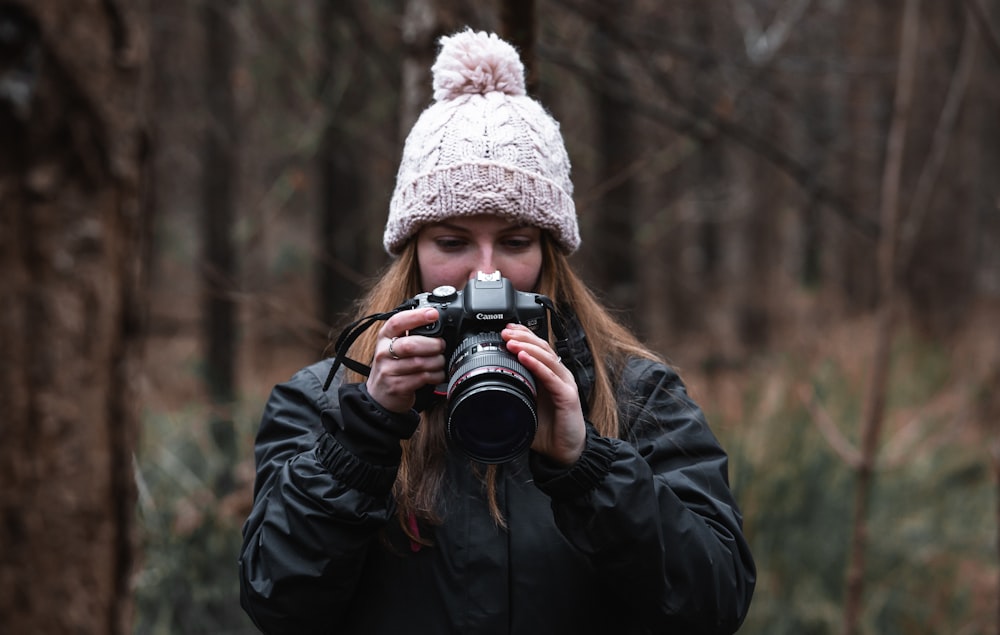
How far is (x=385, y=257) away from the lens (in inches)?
152

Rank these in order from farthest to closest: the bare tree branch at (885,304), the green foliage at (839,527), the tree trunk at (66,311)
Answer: the green foliage at (839,527) → the bare tree branch at (885,304) → the tree trunk at (66,311)

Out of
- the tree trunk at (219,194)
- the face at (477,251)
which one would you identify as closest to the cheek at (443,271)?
the face at (477,251)

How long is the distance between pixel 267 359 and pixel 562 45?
10.3 m

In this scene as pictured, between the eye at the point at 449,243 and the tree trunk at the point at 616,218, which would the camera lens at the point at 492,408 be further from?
the tree trunk at the point at 616,218

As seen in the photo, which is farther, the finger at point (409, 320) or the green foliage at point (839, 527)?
the green foliage at point (839, 527)

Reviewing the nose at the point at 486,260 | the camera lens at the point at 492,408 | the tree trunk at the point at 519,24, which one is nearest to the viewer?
the camera lens at the point at 492,408

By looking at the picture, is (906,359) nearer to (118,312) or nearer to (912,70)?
(912,70)

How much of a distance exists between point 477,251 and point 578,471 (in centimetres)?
51

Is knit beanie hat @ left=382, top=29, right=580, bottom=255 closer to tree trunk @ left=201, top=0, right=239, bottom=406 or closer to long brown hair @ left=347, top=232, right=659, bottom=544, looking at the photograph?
long brown hair @ left=347, top=232, right=659, bottom=544

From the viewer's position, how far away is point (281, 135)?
678 cm

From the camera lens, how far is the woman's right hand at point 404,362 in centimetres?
166

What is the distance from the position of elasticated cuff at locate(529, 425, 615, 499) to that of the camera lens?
0.20 feet

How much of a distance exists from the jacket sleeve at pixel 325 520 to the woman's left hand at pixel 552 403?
8.6 inches

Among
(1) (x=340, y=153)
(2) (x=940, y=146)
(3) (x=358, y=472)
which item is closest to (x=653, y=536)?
(3) (x=358, y=472)
